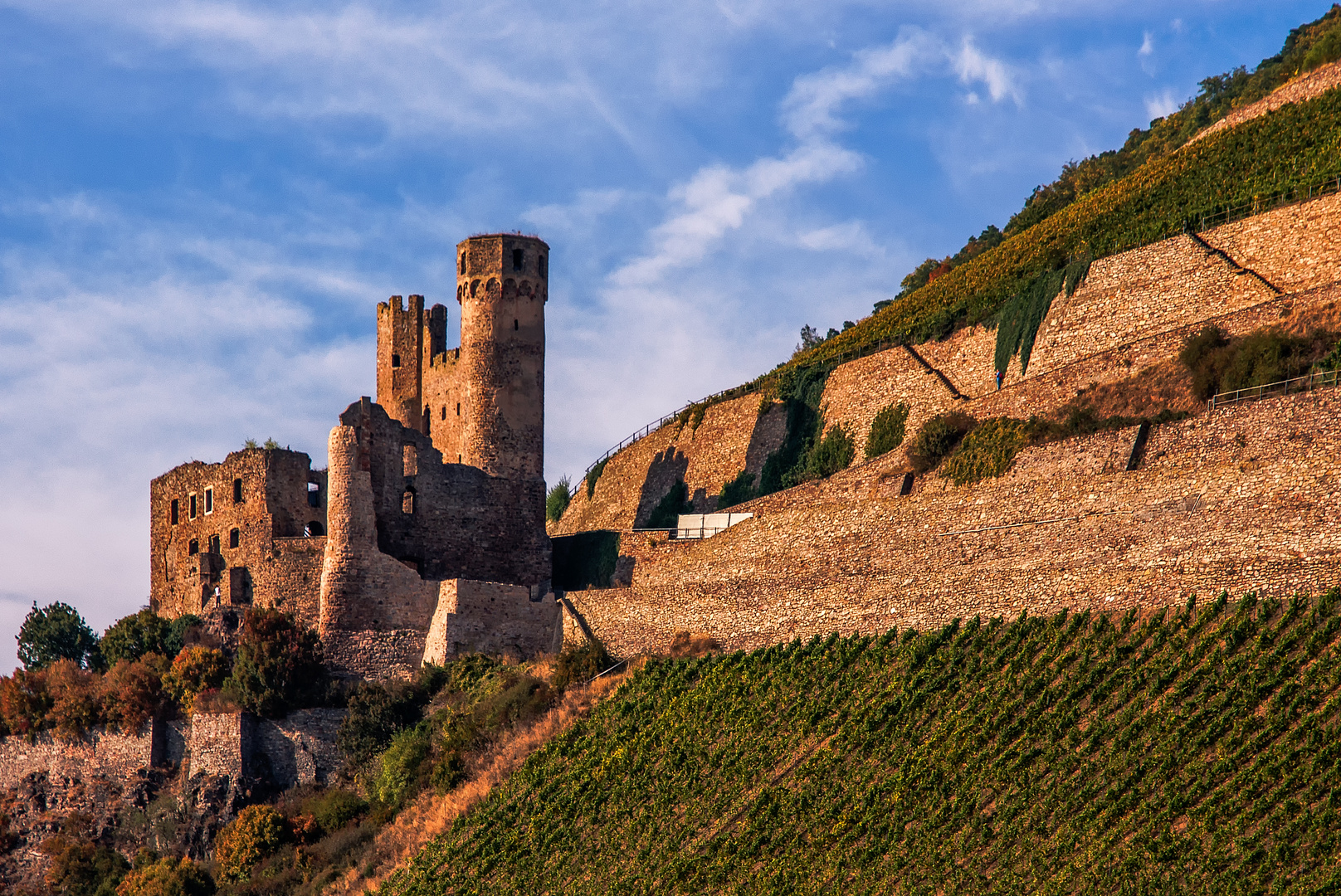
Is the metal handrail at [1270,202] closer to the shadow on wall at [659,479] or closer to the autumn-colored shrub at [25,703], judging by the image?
the shadow on wall at [659,479]

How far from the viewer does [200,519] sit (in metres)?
44.9

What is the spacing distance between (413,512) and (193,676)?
6.96 m

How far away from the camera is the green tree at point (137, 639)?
140 feet

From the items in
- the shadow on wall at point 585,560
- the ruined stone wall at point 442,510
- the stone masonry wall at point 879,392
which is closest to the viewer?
the ruined stone wall at point 442,510

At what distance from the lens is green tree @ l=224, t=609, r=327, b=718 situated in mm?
39031

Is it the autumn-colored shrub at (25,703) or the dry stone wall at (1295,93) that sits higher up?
the dry stone wall at (1295,93)

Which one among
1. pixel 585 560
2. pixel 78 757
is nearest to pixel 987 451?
pixel 585 560

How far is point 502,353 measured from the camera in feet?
153

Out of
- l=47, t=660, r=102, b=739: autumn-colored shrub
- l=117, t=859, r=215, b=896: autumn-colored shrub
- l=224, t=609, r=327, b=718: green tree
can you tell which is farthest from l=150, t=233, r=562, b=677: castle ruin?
l=117, t=859, r=215, b=896: autumn-colored shrub

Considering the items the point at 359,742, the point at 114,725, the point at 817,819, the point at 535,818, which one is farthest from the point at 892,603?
the point at 114,725

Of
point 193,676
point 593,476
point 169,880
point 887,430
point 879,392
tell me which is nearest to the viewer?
point 169,880

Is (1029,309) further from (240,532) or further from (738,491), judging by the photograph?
(240,532)

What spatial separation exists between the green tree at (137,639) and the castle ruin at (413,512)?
3.83 ft

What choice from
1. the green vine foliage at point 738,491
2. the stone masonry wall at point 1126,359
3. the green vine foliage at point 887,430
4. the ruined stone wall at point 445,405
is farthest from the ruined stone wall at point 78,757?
the stone masonry wall at point 1126,359
